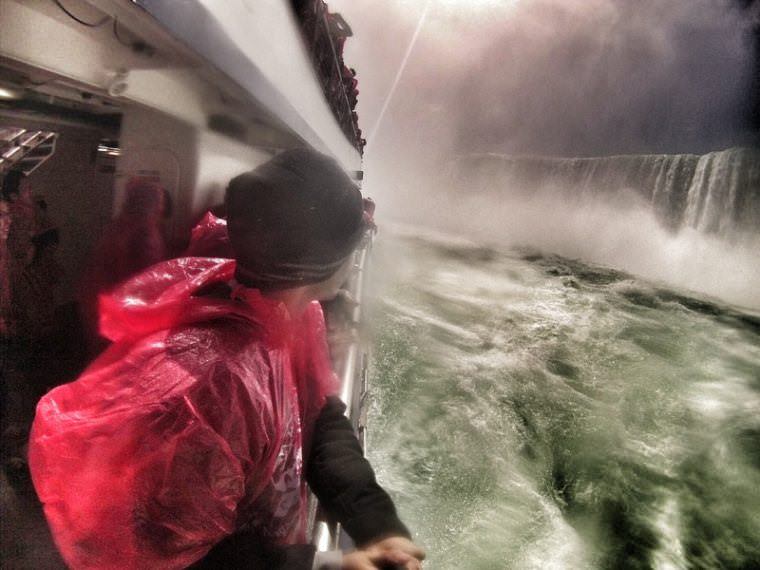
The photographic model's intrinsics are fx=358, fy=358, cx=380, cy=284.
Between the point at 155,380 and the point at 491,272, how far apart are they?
51.4ft

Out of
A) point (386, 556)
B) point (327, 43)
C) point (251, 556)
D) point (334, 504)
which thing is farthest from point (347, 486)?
point (327, 43)

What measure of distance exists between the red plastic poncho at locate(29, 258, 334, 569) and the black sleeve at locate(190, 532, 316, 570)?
114mm

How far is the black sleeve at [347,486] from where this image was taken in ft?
4.02

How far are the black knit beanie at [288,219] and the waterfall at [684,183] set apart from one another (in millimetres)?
25968

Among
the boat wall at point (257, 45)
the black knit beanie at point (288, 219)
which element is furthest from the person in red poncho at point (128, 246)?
the black knit beanie at point (288, 219)

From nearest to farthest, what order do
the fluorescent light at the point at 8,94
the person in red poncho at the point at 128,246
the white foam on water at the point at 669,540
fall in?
the fluorescent light at the point at 8,94
the person in red poncho at the point at 128,246
the white foam on water at the point at 669,540

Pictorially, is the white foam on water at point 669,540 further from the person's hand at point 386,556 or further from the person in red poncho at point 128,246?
the person in red poncho at point 128,246

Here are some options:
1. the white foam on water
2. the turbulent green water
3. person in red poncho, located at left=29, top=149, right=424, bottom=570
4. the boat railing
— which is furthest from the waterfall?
person in red poncho, located at left=29, top=149, right=424, bottom=570

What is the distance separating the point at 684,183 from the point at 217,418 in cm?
2911

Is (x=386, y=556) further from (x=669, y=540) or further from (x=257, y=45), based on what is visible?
(x=669, y=540)

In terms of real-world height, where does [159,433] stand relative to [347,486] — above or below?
above

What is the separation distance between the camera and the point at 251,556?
1000mm

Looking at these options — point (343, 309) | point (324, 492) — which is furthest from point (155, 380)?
point (343, 309)

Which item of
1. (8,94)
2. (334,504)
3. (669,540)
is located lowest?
(669,540)
